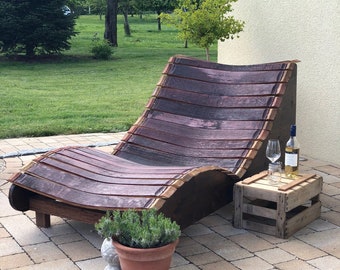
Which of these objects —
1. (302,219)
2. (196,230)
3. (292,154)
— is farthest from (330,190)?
(196,230)

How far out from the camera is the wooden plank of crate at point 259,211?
4242 millimetres

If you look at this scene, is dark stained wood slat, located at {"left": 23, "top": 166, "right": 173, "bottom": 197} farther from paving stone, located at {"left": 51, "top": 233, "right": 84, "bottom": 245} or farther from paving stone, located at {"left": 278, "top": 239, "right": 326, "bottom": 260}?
paving stone, located at {"left": 278, "top": 239, "right": 326, "bottom": 260}

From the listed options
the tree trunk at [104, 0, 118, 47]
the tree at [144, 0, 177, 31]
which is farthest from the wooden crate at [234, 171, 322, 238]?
the tree at [144, 0, 177, 31]

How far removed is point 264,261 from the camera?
3877 millimetres

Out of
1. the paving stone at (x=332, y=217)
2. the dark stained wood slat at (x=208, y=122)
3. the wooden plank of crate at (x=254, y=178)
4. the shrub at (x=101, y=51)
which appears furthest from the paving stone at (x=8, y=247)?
the shrub at (x=101, y=51)

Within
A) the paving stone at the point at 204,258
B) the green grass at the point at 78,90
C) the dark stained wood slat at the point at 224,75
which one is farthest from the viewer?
the green grass at the point at 78,90

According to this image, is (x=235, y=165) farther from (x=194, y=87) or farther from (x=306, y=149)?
(x=306, y=149)

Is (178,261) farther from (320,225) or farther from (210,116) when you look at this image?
(210,116)

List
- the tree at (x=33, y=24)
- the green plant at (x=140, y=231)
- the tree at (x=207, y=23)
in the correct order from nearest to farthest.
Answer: the green plant at (x=140, y=231) < the tree at (x=207, y=23) < the tree at (x=33, y=24)

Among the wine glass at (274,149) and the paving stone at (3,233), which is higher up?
the wine glass at (274,149)

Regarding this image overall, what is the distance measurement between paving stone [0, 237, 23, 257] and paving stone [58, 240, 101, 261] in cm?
30

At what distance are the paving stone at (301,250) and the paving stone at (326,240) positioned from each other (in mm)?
57

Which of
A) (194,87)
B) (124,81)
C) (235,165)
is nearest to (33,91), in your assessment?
(124,81)

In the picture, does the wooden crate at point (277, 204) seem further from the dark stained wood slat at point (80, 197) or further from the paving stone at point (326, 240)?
the dark stained wood slat at point (80, 197)
